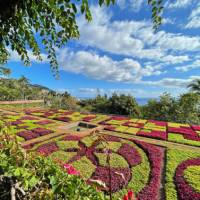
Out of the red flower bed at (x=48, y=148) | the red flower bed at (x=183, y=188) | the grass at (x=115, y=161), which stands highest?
the red flower bed at (x=48, y=148)

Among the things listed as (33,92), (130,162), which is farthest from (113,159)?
(33,92)

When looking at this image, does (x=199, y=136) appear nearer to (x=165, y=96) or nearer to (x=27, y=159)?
(x=165, y=96)

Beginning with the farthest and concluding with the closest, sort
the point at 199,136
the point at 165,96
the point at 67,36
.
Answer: the point at 165,96
the point at 199,136
the point at 67,36

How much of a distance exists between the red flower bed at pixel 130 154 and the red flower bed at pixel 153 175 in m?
0.75

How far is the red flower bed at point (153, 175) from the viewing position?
7586 millimetres

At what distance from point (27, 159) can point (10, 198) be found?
532 mm

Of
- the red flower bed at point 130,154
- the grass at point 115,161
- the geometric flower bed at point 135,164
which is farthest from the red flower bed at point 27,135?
the red flower bed at point 130,154

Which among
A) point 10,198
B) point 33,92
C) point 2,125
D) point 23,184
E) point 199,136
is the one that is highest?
point 33,92

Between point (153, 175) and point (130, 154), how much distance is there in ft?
9.54

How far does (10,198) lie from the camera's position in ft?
6.15

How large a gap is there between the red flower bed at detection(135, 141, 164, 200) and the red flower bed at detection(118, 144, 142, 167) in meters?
0.75

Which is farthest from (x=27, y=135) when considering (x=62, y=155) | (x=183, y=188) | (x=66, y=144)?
(x=183, y=188)

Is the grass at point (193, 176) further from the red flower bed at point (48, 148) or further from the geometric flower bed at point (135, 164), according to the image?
the red flower bed at point (48, 148)

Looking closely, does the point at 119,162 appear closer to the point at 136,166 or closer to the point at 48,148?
the point at 136,166
